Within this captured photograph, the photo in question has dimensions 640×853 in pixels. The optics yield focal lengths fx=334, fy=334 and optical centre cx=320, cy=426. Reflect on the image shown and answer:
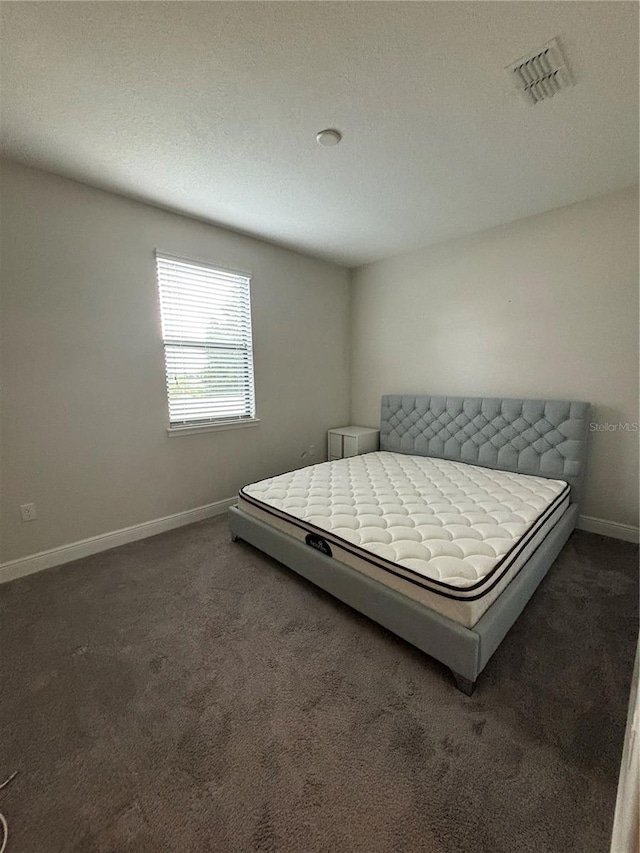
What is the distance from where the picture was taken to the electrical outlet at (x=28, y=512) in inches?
89.1

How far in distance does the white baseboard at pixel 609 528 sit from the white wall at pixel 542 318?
0.05 meters

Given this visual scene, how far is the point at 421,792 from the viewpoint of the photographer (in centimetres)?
108

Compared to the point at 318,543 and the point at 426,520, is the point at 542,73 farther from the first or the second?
the point at 318,543

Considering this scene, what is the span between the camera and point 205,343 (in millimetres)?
3076

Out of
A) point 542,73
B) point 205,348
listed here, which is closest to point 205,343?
point 205,348

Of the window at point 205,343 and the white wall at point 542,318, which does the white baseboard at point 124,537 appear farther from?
the window at point 205,343

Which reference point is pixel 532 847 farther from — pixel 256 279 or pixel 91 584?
pixel 256 279

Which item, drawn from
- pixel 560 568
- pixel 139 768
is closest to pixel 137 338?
pixel 139 768

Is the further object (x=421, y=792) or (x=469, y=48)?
(x=469, y=48)

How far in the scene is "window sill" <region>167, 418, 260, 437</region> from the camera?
294cm

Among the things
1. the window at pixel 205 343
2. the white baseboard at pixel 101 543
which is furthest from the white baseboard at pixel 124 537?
the window at pixel 205 343

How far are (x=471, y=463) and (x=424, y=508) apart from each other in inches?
53.8

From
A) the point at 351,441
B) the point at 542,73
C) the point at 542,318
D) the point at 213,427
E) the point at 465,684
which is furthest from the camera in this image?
the point at 351,441

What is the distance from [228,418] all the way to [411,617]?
8.00ft
